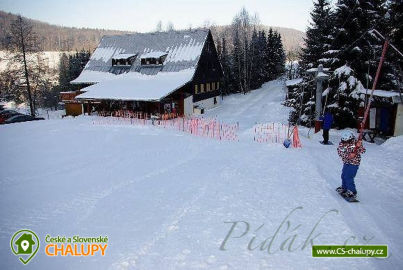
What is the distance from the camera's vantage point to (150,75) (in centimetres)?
3133

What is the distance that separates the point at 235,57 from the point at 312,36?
24303 mm

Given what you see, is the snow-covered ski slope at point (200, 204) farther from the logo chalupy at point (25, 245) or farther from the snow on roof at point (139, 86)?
the snow on roof at point (139, 86)

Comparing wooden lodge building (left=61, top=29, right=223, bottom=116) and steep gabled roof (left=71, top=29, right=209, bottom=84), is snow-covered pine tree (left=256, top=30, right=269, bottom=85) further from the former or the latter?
steep gabled roof (left=71, top=29, right=209, bottom=84)

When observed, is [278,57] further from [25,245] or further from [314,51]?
[25,245]

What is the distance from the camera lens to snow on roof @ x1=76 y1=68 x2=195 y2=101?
84.2 ft

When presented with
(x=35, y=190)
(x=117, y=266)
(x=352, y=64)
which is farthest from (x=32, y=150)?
(x=352, y=64)

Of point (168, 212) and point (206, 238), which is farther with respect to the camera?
point (168, 212)

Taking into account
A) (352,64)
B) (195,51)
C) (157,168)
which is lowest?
(157,168)

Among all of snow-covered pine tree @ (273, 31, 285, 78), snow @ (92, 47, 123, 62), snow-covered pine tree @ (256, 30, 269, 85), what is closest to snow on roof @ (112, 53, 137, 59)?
snow @ (92, 47, 123, 62)

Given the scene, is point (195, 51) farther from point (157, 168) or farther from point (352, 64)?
point (157, 168)

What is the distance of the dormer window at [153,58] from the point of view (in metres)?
31.9

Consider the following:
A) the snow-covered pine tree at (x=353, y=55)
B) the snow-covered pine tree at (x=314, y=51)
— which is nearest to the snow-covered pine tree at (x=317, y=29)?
the snow-covered pine tree at (x=314, y=51)

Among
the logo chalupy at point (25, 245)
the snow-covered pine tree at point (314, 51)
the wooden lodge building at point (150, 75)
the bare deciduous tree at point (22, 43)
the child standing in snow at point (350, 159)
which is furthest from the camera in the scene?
the bare deciduous tree at point (22, 43)

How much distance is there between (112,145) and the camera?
14.2 m
